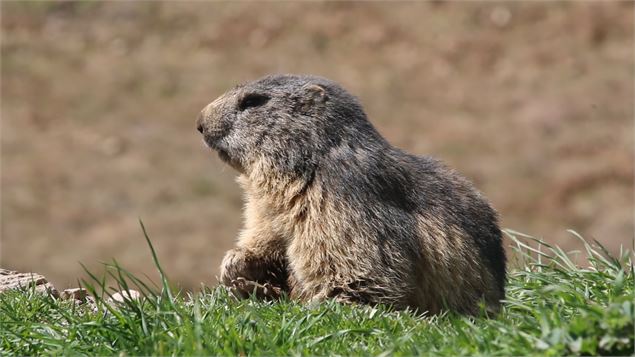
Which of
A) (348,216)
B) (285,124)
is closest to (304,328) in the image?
(348,216)

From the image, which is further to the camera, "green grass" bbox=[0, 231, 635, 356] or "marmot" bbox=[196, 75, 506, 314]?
"marmot" bbox=[196, 75, 506, 314]

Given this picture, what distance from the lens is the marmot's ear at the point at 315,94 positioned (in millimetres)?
7354

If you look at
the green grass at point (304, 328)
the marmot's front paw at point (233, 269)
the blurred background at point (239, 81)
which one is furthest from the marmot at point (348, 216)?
the blurred background at point (239, 81)

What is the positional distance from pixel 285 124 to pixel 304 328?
87.7 inches

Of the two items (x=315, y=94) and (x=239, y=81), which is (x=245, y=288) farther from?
(x=239, y=81)

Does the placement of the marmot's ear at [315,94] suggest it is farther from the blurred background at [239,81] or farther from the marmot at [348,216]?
the blurred background at [239,81]

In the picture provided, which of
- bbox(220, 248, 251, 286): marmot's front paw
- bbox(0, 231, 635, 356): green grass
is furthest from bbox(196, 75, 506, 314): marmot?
bbox(0, 231, 635, 356): green grass

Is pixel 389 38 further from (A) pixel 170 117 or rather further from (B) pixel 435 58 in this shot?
(A) pixel 170 117

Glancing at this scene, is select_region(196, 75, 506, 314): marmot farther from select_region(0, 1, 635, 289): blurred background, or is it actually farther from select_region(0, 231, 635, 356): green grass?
select_region(0, 1, 635, 289): blurred background

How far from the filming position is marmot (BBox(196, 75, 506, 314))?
267 inches

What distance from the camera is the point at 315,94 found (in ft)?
24.2

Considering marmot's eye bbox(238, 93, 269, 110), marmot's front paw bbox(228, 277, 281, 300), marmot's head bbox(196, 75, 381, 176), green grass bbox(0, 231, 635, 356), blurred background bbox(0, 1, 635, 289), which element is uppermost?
blurred background bbox(0, 1, 635, 289)

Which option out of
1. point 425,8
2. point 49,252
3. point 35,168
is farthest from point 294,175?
point 425,8

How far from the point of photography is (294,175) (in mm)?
7027
